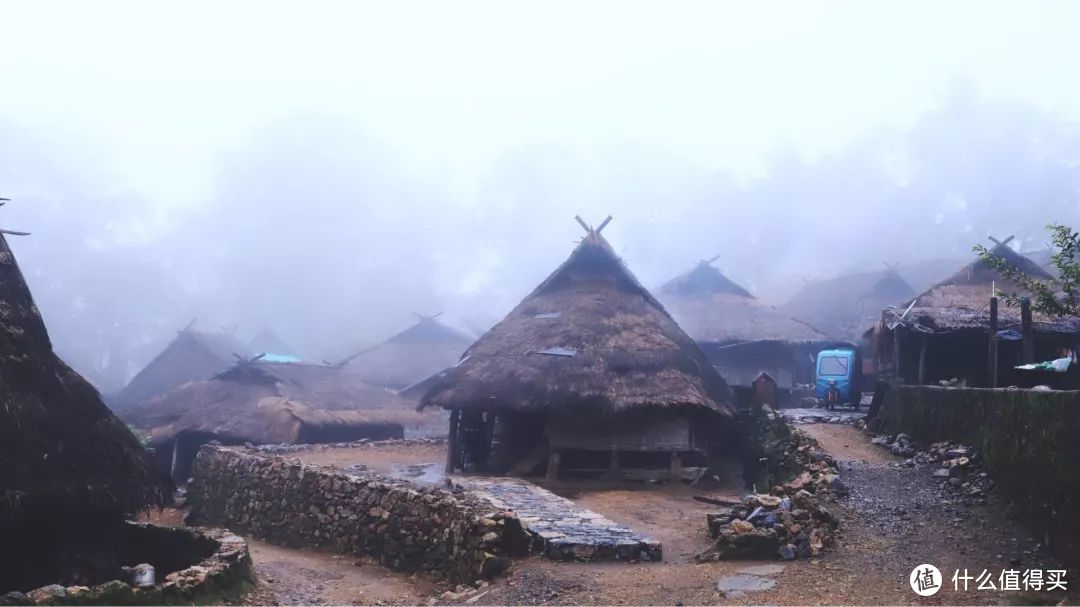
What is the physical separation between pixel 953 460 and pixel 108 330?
60705 mm

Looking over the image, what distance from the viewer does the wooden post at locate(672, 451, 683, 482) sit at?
52.4ft

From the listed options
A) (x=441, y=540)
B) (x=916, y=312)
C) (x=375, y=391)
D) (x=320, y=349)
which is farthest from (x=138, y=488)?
(x=320, y=349)

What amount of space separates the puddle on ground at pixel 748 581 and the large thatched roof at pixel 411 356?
2827 centimetres

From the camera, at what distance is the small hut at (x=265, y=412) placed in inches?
943

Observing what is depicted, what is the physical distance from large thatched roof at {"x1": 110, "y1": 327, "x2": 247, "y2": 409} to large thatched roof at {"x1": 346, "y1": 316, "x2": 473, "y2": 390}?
6163mm

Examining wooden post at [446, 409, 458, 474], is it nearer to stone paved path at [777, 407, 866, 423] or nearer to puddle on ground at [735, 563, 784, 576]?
stone paved path at [777, 407, 866, 423]

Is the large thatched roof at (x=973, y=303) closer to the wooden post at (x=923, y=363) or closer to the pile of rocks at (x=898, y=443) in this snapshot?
the wooden post at (x=923, y=363)

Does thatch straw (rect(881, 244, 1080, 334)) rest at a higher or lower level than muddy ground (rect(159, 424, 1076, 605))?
higher

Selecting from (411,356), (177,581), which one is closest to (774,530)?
(177,581)

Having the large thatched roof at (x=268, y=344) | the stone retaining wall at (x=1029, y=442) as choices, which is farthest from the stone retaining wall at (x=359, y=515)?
the large thatched roof at (x=268, y=344)

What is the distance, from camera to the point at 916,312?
59.1 ft

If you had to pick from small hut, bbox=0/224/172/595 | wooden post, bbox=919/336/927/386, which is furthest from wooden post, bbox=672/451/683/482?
small hut, bbox=0/224/172/595

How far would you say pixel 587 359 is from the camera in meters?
17.0

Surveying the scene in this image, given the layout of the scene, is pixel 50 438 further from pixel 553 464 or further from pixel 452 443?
pixel 452 443
